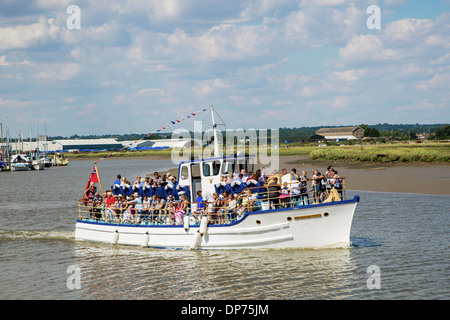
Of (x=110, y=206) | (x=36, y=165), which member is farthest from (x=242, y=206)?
(x=36, y=165)

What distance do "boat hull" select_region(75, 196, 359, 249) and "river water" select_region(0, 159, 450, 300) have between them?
353mm

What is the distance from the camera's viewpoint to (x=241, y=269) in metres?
18.5

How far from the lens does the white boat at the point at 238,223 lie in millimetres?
19094

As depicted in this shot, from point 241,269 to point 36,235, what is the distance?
14.0 meters

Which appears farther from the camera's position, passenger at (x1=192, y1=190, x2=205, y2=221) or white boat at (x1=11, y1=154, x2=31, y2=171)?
white boat at (x1=11, y1=154, x2=31, y2=171)

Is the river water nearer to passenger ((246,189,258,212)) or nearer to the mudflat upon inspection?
passenger ((246,189,258,212))

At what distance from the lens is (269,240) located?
65.0 feet

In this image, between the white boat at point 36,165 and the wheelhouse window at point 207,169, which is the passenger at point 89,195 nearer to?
the wheelhouse window at point 207,169

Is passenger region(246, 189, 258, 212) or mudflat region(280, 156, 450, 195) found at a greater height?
passenger region(246, 189, 258, 212)

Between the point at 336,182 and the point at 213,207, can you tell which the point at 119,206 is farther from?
Result: the point at 336,182

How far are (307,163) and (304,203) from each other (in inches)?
2054

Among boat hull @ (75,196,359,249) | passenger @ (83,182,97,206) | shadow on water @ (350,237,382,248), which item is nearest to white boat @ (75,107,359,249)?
boat hull @ (75,196,359,249)

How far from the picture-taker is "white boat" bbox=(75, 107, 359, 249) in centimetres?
1909
